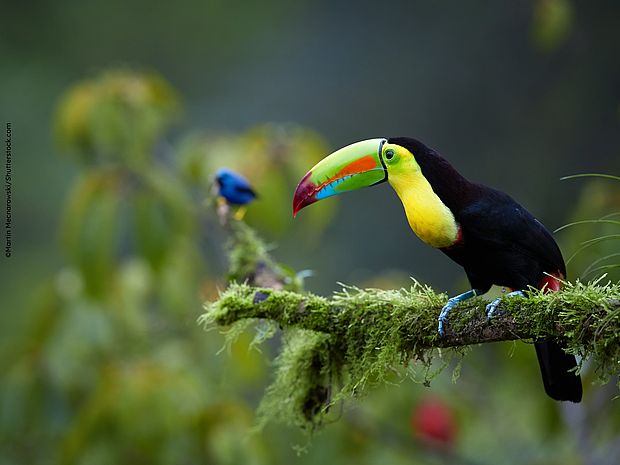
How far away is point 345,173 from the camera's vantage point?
2.38 metres

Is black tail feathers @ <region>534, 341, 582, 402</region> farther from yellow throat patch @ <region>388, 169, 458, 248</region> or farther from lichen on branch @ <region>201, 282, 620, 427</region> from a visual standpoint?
yellow throat patch @ <region>388, 169, 458, 248</region>

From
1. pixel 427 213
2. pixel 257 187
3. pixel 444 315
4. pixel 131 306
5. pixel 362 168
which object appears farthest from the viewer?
pixel 131 306

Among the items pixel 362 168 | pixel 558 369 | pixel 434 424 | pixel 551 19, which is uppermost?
pixel 551 19

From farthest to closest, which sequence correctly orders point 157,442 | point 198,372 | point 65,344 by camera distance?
point 198,372 < point 65,344 < point 157,442

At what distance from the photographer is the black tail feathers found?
221 cm

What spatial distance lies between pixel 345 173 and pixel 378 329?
0.40 metres

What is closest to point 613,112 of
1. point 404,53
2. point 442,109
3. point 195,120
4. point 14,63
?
Result: point 442,109

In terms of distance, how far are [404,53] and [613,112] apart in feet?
8.64

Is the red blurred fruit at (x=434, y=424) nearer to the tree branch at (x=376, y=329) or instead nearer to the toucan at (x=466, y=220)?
the tree branch at (x=376, y=329)

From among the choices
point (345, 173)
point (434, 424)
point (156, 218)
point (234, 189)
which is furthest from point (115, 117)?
point (434, 424)

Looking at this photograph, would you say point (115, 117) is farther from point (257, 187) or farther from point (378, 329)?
point (378, 329)

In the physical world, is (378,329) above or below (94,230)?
below

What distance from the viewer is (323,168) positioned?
2.40 metres

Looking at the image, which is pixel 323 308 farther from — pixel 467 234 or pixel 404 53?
pixel 404 53
